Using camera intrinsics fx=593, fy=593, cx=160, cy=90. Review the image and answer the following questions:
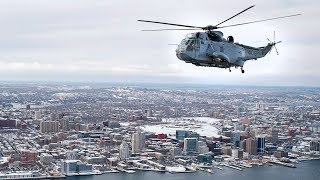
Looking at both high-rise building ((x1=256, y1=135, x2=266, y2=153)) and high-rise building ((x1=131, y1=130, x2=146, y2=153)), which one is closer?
high-rise building ((x1=131, y1=130, x2=146, y2=153))

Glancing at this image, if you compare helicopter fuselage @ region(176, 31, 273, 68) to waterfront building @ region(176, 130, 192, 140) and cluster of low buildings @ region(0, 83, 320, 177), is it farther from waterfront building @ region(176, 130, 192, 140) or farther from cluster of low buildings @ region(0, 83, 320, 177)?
waterfront building @ region(176, 130, 192, 140)

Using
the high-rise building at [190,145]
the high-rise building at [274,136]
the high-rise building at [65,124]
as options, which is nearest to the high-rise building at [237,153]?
the high-rise building at [190,145]

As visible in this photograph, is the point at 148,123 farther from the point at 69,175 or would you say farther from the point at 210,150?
the point at 69,175

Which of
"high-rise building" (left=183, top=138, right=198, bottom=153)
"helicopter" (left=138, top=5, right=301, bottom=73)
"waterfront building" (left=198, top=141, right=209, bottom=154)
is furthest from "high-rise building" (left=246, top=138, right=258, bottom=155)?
"helicopter" (left=138, top=5, right=301, bottom=73)

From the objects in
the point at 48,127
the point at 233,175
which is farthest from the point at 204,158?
the point at 48,127

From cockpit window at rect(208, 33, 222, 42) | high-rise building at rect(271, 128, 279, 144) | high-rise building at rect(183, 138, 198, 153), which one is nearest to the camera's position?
cockpit window at rect(208, 33, 222, 42)

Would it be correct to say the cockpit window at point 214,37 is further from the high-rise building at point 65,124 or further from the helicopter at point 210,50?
the high-rise building at point 65,124
